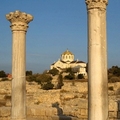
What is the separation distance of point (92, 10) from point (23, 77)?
4144 mm

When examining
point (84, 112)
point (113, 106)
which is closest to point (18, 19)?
point (84, 112)

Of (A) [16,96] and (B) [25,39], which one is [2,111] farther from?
(B) [25,39]

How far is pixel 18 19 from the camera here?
11.2m

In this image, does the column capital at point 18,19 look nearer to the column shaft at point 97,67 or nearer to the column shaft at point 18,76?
the column shaft at point 18,76

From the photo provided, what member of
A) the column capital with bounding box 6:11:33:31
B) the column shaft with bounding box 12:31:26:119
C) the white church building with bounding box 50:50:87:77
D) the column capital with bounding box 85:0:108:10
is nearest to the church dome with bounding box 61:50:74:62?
the white church building with bounding box 50:50:87:77

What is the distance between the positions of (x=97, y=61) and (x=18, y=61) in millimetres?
3851

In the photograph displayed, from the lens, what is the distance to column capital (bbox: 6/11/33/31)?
36.5ft

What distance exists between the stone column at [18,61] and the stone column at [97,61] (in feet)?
11.5

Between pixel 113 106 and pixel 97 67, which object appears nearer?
pixel 97 67

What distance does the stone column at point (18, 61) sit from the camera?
11.0 meters

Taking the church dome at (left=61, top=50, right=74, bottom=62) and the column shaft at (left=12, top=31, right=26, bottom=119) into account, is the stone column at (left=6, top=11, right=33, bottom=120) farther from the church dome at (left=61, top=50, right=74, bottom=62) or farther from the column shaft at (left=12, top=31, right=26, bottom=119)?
the church dome at (left=61, top=50, right=74, bottom=62)

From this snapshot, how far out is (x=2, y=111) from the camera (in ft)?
49.6

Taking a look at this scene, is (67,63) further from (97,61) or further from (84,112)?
(97,61)

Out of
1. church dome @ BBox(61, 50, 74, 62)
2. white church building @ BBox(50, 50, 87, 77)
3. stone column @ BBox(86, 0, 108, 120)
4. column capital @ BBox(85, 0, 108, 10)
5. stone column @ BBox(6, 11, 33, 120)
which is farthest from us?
church dome @ BBox(61, 50, 74, 62)
